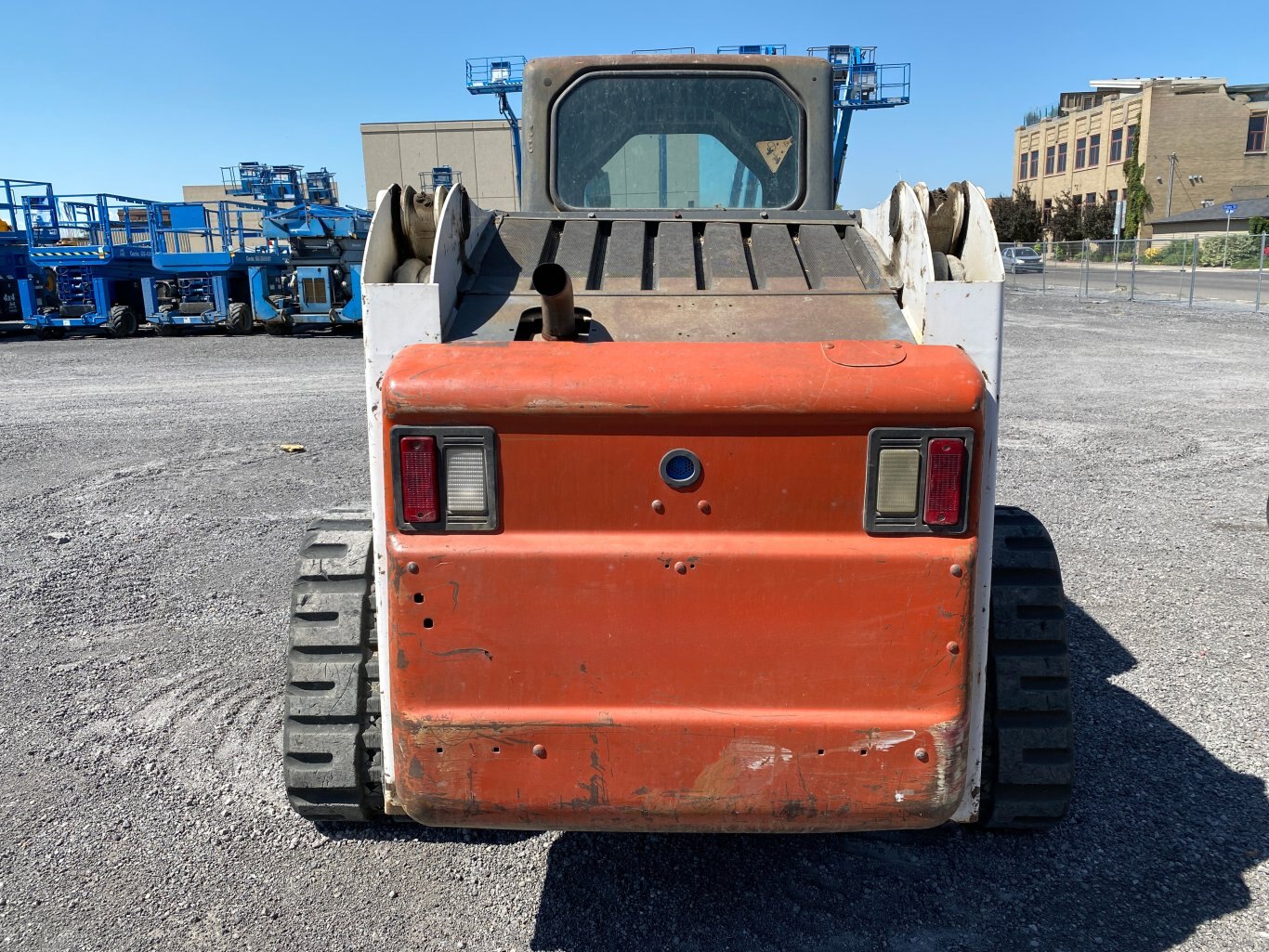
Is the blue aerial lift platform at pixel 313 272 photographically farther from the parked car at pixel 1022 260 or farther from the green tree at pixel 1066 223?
the green tree at pixel 1066 223

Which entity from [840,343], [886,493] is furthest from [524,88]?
[886,493]

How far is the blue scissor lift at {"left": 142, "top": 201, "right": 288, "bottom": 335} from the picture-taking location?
22688mm

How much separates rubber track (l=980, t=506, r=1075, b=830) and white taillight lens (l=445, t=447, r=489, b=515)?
1.57m

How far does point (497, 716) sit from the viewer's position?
2.44m

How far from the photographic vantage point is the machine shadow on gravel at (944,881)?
2824 millimetres

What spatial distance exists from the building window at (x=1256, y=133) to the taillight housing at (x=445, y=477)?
257 feet

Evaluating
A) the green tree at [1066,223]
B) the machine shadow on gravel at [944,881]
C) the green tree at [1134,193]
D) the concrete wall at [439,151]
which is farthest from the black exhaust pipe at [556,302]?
the green tree at [1134,193]

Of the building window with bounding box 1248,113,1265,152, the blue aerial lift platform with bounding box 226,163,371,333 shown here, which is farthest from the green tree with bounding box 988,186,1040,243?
the blue aerial lift platform with bounding box 226,163,371,333

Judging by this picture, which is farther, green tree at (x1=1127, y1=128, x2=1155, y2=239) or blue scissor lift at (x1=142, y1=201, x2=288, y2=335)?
green tree at (x1=1127, y1=128, x2=1155, y2=239)

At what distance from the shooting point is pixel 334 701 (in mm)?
3045

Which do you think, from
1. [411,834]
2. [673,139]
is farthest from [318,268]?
[411,834]

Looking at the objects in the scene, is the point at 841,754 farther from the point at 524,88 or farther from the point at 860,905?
the point at 524,88

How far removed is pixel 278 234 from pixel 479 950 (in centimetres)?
2169

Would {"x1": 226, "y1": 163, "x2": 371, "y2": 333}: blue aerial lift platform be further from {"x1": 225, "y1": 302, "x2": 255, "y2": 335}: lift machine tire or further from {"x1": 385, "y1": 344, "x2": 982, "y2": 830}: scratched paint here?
{"x1": 385, "y1": 344, "x2": 982, "y2": 830}: scratched paint
